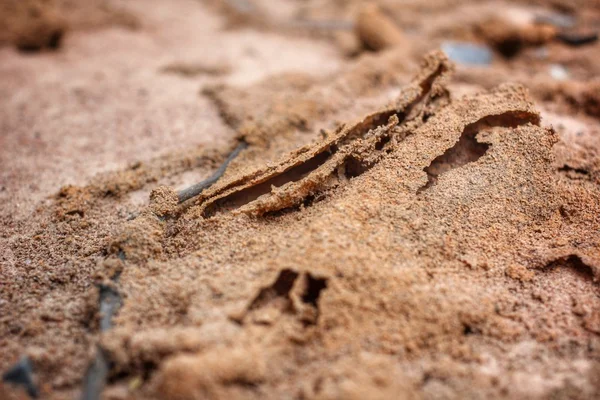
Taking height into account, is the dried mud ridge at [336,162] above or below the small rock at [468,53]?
below

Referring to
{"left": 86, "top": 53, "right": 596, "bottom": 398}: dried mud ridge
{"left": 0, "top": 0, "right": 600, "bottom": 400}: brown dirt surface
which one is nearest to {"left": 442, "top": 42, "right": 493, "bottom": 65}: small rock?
{"left": 0, "top": 0, "right": 600, "bottom": 400}: brown dirt surface

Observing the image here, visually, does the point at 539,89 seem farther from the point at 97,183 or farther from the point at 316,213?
the point at 97,183

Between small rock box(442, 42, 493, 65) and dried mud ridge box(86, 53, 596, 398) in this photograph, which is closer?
dried mud ridge box(86, 53, 596, 398)

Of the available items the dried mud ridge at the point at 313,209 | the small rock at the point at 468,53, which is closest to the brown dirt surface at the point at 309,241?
the dried mud ridge at the point at 313,209

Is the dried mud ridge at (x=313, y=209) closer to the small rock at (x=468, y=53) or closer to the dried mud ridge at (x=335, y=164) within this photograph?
the dried mud ridge at (x=335, y=164)

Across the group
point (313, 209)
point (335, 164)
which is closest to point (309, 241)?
Answer: point (313, 209)

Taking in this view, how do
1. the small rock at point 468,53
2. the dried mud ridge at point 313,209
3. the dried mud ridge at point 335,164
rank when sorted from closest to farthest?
1. the dried mud ridge at point 313,209
2. the dried mud ridge at point 335,164
3. the small rock at point 468,53

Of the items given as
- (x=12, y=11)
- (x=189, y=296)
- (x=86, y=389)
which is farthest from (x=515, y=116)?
(x=12, y=11)

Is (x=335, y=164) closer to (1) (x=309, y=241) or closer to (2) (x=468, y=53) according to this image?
(1) (x=309, y=241)

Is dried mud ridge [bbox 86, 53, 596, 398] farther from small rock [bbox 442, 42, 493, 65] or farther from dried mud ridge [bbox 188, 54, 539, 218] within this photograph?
small rock [bbox 442, 42, 493, 65]
